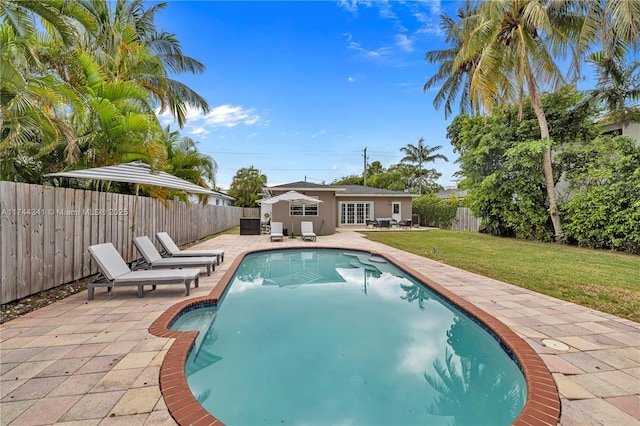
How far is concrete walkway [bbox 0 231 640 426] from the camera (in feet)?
7.41

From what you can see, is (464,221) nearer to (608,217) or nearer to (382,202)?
(382,202)

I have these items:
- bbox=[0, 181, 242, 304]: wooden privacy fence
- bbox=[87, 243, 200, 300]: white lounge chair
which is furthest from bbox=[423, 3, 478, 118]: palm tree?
bbox=[87, 243, 200, 300]: white lounge chair

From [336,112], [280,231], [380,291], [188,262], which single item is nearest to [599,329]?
[380,291]

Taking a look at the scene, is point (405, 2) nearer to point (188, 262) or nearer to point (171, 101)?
point (171, 101)

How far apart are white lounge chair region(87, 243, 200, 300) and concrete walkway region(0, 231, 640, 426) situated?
0.29 meters

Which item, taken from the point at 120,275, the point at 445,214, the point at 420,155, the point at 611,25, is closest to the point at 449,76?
the point at 445,214

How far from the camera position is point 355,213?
2445 cm

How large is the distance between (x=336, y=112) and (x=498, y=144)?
39.4ft

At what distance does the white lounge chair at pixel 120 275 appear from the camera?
16.4 feet

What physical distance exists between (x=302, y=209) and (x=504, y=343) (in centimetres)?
1424

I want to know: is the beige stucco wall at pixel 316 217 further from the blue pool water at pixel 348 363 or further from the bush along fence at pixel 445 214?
the blue pool water at pixel 348 363

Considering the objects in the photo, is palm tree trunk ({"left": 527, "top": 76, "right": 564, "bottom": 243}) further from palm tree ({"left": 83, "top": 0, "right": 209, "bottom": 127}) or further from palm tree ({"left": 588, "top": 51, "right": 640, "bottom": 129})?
palm tree ({"left": 83, "top": 0, "right": 209, "bottom": 127})

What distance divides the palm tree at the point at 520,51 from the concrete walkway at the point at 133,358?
1067 centimetres

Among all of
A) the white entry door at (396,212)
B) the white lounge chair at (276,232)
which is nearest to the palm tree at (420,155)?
the white entry door at (396,212)
